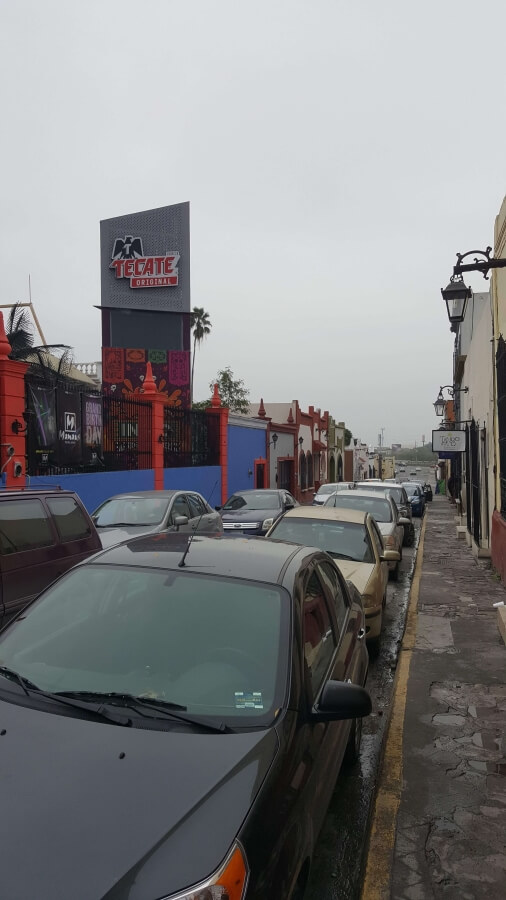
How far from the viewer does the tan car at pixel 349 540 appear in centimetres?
734

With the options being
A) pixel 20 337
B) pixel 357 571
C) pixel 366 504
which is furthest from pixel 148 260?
pixel 357 571

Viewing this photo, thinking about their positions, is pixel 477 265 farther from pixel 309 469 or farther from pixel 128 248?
pixel 309 469

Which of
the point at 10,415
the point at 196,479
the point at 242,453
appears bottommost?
the point at 196,479

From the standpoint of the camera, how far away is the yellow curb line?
11.0ft

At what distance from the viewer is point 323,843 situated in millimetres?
3811

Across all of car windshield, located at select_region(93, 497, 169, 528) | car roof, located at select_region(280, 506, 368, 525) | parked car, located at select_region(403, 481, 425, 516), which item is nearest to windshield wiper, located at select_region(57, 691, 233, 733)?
car roof, located at select_region(280, 506, 368, 525)

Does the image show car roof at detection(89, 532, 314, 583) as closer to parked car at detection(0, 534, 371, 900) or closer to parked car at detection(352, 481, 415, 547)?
parked car at detection(0, 534, 371, 900)

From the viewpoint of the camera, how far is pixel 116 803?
2.14 meters

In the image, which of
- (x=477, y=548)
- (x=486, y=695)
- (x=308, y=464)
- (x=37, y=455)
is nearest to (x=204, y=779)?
(x=486, y=695)

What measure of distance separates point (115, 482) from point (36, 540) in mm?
9766

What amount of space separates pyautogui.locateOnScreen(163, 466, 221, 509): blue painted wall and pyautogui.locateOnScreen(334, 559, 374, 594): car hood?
11401 mm

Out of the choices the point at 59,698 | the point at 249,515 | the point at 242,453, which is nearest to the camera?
the point at 59,698

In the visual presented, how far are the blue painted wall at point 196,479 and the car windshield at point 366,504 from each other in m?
6.66

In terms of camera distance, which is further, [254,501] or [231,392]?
[231,392]
